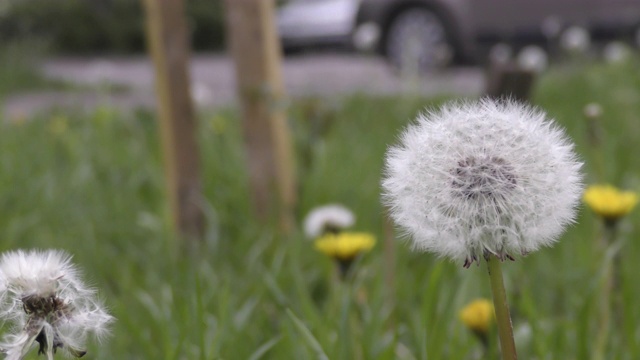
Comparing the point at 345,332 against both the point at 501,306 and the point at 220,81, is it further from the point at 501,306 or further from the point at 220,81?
the point at 220,81

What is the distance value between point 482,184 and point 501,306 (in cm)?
15

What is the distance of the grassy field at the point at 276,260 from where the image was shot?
5.92ft

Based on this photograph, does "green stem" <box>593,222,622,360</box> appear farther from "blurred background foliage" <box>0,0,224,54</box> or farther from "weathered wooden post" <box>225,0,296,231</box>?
"blurred background foliage" <box>0,0,224,54</box>

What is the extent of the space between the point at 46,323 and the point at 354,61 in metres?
10.6

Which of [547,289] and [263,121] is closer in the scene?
[547,289]

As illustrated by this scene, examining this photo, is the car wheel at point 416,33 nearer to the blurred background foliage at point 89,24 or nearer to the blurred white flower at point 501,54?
the blurred white flower at point 501,54

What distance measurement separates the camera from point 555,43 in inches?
370

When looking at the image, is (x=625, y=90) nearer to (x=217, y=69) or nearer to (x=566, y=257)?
(x=566, y=257)

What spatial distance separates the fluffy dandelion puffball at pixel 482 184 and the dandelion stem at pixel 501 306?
18 millimetres

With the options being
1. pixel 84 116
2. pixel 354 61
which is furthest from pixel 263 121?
pixel 354 61

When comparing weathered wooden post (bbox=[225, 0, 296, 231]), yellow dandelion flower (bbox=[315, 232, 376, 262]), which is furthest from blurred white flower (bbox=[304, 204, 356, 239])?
weathered wooden post (bbox=[225, 0, 296, 231])

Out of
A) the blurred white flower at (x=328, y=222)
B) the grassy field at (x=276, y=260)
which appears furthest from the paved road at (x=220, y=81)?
the blurred white flower at (x=328, y=222)

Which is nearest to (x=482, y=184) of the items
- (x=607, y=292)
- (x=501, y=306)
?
(x=501, y=306)

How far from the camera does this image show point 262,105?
2.96 meters
